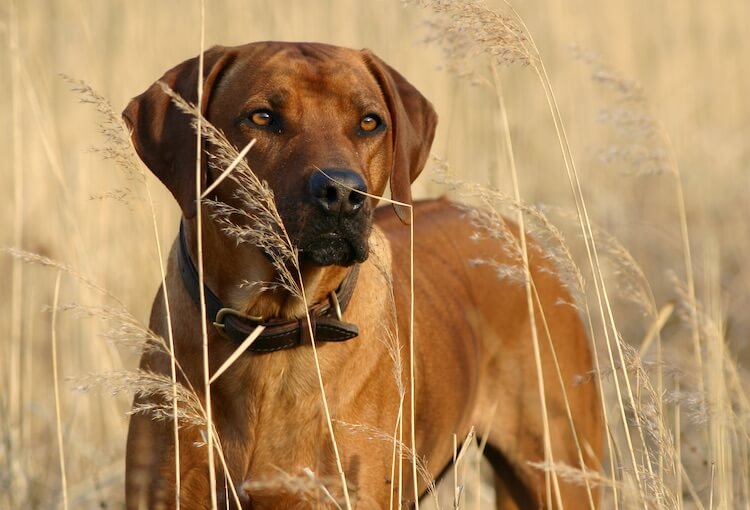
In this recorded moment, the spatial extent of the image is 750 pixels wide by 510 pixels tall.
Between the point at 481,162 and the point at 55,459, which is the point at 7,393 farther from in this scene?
the point at 481,162

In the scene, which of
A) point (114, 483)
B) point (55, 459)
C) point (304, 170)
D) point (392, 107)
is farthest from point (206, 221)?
point (55, 459)

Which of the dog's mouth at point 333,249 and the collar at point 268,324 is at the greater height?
A: the dog's mouth at point 333,249

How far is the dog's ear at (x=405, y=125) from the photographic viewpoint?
3.82 metres

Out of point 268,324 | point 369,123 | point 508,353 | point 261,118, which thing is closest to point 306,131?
point 261,118

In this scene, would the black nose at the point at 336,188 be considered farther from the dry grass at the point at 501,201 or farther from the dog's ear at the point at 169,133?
the dog's ear at the point at 169,133

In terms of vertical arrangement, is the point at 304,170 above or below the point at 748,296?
above

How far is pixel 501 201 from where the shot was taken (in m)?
3.53

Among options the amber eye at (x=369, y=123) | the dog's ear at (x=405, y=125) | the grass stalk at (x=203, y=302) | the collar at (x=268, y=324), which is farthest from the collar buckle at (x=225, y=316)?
the amber eye at (x=369, y=123)

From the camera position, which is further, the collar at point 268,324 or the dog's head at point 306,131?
the collar at point 268,324

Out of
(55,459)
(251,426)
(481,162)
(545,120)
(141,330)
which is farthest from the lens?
(545,120)

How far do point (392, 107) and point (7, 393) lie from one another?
2.54m

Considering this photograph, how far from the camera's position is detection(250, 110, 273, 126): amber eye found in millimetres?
3615

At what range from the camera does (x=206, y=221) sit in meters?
3.67

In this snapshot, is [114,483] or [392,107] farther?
[114,483]
